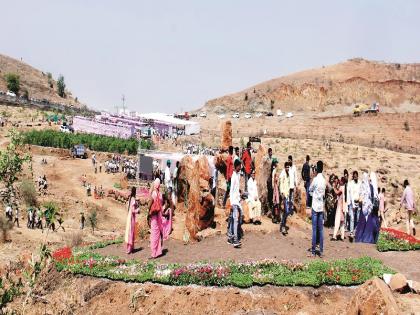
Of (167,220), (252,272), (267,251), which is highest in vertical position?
(167,220)

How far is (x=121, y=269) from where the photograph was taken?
506 inches

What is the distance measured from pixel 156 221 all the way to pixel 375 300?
600 cm

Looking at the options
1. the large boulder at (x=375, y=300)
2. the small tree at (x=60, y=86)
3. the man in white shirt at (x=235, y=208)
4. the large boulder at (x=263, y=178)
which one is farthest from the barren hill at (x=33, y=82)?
the large boulder at (x=375, y=300)

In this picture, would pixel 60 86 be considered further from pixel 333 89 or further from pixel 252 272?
pixel 252 272

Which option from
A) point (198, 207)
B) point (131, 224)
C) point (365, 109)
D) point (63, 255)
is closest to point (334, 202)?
point (198, 207)

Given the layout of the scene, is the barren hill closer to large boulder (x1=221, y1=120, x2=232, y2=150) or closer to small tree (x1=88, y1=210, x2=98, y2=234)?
small tree (x1=88, y1=210, x2=98, y2=234)

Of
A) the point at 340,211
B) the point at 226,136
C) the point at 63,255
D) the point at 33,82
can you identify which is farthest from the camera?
the point at 33,82

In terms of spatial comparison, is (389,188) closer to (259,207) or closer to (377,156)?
(377,156)

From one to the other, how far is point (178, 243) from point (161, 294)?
9.17 ft

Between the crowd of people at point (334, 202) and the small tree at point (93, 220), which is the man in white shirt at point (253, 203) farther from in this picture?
the small tree at point (93, 220)

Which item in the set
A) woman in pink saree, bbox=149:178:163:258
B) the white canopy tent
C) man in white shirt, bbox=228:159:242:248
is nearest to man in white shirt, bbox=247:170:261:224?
man in white shirt, bbox=228:159:242:248

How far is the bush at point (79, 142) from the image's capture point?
49406 millimetres

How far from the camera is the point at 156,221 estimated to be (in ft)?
44.2

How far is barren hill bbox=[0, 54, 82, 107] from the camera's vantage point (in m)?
93.3
